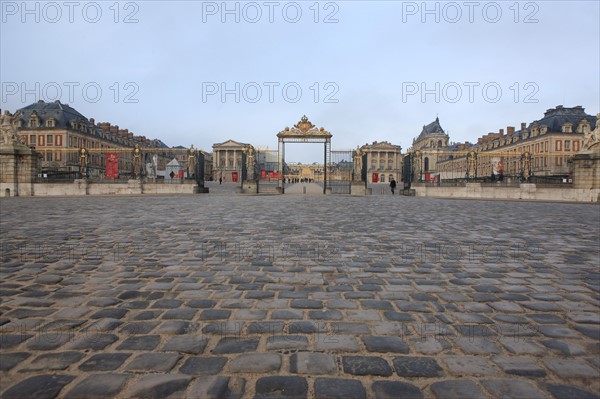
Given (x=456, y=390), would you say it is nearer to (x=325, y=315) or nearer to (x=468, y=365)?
(x=468, y=365)

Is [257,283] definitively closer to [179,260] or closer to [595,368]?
[179,260]

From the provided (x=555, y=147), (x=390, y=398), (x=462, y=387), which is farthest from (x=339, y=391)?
(x=555, y=147)

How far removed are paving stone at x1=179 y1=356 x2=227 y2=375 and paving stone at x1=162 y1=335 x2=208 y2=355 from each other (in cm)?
11

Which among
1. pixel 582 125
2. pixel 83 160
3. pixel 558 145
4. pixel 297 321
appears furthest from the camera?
pixel 558 145

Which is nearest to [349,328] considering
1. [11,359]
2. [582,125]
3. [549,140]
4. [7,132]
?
[11,359]

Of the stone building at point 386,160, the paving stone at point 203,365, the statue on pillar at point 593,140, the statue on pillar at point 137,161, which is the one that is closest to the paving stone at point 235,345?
the paving stone at point 203,365

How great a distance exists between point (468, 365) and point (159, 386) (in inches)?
74.0

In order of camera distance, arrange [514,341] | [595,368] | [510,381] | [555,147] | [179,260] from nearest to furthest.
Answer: [510,381] → [595,368] → [514,341] → [179,260] → [555,147]

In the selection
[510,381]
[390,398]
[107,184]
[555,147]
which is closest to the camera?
[390,398]

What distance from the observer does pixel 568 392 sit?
2115 mm

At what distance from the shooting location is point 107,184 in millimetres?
26812

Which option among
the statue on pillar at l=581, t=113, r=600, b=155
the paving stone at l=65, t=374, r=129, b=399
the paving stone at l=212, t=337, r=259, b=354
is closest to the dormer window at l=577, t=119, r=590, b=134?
the statue on pillar at l=581, t=113, r=600, b=155

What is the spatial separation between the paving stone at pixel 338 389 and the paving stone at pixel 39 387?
1434 mm

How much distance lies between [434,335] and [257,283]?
2.04 metres
